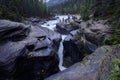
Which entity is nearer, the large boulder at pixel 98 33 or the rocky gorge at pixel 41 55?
the rocky gorge at pixel 41 55

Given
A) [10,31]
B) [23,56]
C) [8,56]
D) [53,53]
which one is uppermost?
[10,31]

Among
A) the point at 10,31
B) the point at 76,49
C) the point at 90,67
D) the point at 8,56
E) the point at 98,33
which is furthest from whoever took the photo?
the point at 76,49

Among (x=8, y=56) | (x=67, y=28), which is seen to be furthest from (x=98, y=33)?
(x=67, y=28)

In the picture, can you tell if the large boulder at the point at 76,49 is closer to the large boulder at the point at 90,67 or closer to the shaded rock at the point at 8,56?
the large boulder at the point at 90,67

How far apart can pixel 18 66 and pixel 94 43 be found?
40.2 feet

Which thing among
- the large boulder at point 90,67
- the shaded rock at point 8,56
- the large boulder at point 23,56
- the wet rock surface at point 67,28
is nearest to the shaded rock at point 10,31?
the large boulder at point 23,56

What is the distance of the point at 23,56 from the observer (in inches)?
833

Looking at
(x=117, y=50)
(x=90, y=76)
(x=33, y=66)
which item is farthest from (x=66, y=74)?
(x=33, y=66)

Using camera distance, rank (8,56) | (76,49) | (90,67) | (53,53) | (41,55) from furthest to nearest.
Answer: (76,49)
(53,53)
(41,55)
(8,56)
(90,67)

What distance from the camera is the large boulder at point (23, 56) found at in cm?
1978

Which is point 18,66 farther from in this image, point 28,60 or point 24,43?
point 24,43

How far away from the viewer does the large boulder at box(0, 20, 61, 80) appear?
64.9ft

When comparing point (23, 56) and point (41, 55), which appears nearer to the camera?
point (23, 56)

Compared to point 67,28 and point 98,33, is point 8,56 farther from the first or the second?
point 67,28
